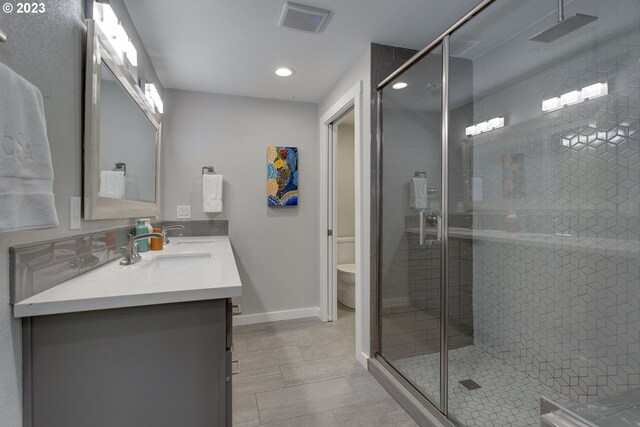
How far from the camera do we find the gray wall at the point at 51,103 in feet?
2.57

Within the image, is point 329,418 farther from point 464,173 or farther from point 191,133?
point 191,133

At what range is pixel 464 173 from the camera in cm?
195

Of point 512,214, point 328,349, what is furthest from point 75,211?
point 512,214

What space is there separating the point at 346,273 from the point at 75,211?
260 cm

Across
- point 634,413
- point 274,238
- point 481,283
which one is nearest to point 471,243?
point 481,283

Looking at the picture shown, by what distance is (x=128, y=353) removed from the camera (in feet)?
2.97

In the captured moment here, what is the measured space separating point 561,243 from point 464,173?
0.69 meters

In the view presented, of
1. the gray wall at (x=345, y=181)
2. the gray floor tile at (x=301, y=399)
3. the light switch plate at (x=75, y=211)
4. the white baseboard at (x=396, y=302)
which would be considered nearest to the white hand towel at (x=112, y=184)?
the light switch plate at (x=75, y=211)

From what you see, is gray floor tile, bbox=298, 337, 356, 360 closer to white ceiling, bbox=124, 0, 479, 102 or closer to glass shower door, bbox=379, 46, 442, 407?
glass shower door, bbox=379, 46, 442, 407

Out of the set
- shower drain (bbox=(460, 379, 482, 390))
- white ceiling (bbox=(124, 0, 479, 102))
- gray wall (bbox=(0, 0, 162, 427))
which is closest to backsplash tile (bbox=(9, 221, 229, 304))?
gray wall (bbox=(0, 0, 162, 427))

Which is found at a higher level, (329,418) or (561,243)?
(561,243)

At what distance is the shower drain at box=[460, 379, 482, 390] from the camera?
5.87 feet

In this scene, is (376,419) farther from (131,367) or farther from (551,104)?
(551,104)

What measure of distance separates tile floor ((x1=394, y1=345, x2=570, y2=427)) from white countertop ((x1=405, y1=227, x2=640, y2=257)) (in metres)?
0.76
